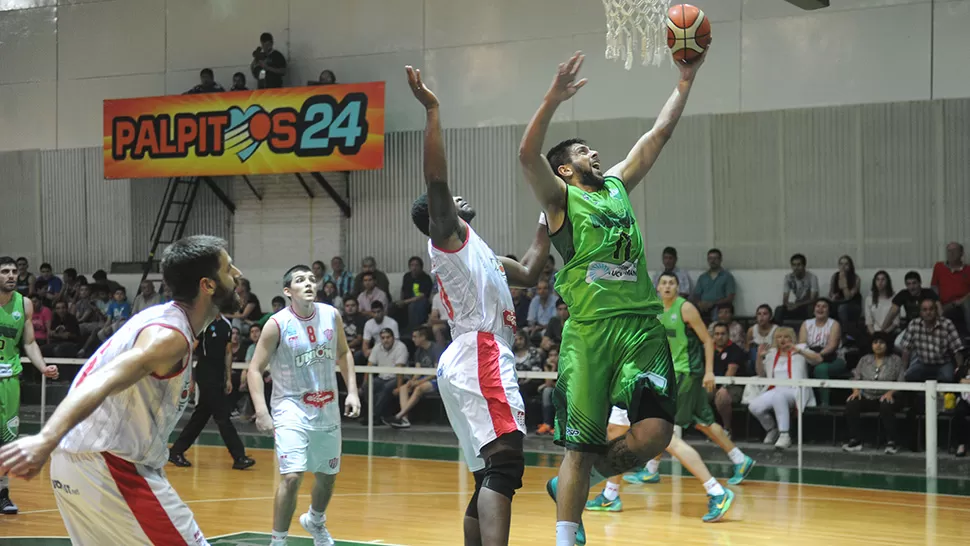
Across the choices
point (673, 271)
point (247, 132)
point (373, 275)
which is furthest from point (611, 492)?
point (247, 132)

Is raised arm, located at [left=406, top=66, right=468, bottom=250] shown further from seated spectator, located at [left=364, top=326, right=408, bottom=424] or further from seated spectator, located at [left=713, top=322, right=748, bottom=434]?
seated spectator, located at [left=364, top=326, right=408, bottom=424]

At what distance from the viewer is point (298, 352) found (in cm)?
725

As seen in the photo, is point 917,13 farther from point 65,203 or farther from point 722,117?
point 65,203

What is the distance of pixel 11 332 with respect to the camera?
8.91 m

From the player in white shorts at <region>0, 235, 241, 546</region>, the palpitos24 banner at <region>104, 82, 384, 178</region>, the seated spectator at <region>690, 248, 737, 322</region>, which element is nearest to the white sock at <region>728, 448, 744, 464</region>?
the seated spectator at <region>690, 248, 737, 322</region>

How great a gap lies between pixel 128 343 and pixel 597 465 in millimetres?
2487

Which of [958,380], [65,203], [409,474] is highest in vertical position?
[65,203]

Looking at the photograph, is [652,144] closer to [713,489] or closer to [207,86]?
[713,489]

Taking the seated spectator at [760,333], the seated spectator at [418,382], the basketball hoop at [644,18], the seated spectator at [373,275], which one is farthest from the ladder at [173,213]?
the basketball hoop at [644,18]

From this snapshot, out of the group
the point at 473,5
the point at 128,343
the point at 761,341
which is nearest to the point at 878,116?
the point at 761,341

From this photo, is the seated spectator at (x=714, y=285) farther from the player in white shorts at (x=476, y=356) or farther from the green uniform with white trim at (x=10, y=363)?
the player in white shorts at (x=476, y=356)

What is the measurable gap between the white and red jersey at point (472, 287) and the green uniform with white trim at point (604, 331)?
1.08ft

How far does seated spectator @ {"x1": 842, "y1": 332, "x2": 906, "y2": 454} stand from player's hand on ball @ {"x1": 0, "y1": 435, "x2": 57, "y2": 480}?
10254 mm

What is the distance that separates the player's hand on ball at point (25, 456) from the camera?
10.6 feet
